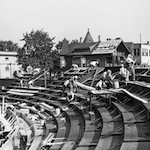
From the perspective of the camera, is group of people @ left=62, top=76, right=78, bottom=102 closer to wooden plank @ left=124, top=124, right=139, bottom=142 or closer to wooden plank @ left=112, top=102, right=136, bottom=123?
wooden plank @ left=112, top=102, right=136, bottom=123

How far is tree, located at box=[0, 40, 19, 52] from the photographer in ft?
263

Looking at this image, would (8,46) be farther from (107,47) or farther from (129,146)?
(129,146)

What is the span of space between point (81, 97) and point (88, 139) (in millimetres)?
6213

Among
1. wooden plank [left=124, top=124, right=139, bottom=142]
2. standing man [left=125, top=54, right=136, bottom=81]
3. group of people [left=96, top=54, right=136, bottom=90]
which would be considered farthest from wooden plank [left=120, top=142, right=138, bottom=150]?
standing man [left=125, top=54, right=136, bottom=81]

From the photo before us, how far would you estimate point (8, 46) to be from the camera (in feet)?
269

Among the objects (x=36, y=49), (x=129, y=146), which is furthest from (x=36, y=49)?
(x=129, y=146)

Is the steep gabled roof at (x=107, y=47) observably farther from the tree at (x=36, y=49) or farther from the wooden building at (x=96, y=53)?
the tree at (x=36, y=49)

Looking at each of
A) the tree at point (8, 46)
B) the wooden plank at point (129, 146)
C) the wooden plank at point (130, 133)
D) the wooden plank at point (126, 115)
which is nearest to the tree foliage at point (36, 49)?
the wooden plank at point (126, 115)

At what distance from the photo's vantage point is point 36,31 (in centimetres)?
4069

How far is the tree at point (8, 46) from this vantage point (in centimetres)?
8021

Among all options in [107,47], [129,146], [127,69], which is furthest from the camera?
[107,47]

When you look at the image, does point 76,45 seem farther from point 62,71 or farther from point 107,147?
point 107,147

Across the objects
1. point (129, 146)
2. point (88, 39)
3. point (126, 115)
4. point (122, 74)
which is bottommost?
point (129, 146)

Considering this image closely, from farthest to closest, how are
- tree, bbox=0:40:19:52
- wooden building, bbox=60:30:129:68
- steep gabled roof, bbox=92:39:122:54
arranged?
tree, bbox=0:40:19:52, steep gabled roof, bbox=92:39:122:54, wooden building, bbox=60:30:129:68
